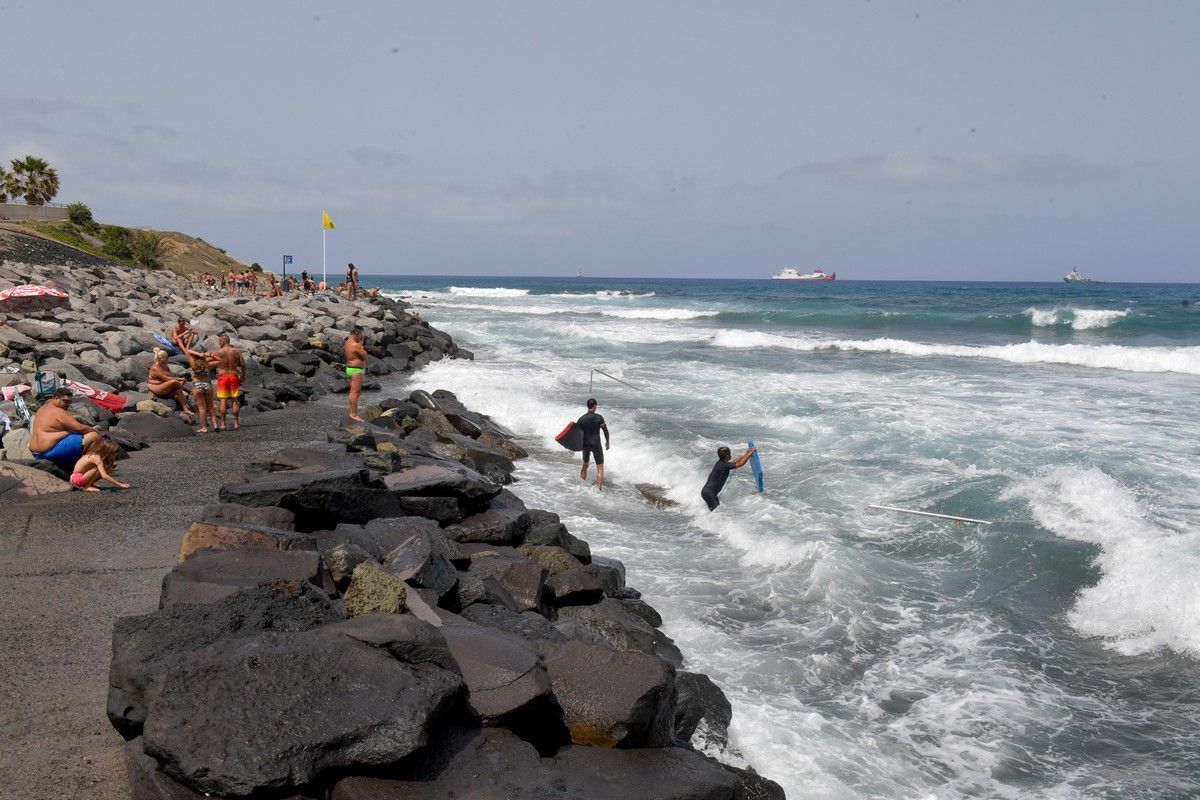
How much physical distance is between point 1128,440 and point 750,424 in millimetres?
6793

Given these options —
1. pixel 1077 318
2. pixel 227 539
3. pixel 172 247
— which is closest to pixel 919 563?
pixel 227 539

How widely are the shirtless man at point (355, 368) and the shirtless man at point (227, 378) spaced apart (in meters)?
1.75

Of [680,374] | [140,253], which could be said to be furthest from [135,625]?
[140,253]

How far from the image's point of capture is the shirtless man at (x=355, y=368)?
14.0 m

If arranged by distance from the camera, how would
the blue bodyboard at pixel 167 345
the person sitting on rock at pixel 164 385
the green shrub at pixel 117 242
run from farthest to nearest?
the green shrub at pixel 117 242
the blue bodyboard at pixel 167 345
the person sitting on rock at pixel 164 385

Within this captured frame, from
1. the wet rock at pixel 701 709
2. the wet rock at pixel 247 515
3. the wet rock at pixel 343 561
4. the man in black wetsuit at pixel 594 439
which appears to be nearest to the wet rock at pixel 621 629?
the wet rock at pixel 701 709

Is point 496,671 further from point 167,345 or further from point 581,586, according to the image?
point 167,345

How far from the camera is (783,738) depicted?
6.02 meters

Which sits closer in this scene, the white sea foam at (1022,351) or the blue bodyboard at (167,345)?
the blue bodyboard at (167,345)

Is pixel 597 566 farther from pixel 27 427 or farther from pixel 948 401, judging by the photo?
pixel 948 401

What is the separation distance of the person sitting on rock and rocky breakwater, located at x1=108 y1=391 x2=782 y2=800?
714 cm

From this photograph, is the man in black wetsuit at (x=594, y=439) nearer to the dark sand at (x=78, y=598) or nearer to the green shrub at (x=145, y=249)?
the dark sand at (x=78, y=598)

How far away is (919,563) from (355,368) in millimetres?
9450

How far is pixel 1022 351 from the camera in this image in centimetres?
3125
